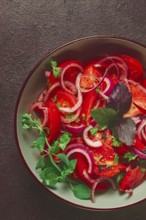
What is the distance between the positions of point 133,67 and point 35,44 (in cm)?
33

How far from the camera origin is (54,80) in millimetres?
1326

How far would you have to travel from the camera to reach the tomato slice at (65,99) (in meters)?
1.31

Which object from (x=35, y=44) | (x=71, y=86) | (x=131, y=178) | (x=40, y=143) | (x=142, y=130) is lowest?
(x=131, y=178)

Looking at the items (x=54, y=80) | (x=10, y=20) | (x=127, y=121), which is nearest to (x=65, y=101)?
(x=54, y=80)

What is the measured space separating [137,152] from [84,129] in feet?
0.55

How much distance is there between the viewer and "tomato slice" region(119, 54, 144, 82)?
1316mm

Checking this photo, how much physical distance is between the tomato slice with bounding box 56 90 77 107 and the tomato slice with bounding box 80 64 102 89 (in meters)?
0.05

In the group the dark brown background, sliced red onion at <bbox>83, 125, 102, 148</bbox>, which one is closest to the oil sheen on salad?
sliced red onion at <bbox>83, 125, 102, 148</bbox>

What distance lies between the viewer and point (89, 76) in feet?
4.33

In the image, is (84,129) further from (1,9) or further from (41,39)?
(1,9)

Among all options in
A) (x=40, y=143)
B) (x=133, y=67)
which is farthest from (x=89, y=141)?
(x=133, y=67)

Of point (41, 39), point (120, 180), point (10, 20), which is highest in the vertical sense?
point (10, 20)

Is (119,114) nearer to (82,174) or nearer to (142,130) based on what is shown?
(142,130)

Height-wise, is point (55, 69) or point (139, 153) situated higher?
point (55, 69)
